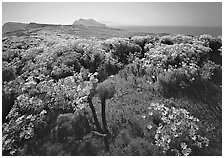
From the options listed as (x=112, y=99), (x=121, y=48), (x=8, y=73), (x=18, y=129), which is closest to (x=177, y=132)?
(x=112, y=99)

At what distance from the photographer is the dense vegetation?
11156mm

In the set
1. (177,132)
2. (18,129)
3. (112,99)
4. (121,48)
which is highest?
(121,48)

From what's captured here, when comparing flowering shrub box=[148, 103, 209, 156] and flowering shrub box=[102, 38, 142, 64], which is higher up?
flowering shrub box=[102, 38, 142, 64]

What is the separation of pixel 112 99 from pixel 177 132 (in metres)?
4.18

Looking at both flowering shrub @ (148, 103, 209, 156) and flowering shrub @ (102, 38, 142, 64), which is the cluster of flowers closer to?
flowering shrub @ (148, 103, 209, 156)

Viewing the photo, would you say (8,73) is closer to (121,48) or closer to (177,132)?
(121,48)

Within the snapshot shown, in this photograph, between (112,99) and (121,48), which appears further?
(121,48)

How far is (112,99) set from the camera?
13469 millimetres

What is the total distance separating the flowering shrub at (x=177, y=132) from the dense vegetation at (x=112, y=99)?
5 centimetres

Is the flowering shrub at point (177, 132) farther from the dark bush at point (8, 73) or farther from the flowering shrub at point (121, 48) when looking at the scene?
the dark bush at point (8, 73)

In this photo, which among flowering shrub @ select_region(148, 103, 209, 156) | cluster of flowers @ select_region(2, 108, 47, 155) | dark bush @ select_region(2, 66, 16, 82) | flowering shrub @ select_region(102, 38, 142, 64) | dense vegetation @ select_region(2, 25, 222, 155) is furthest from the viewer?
flowering shrub @ select_region(102, 38, 142, 64)

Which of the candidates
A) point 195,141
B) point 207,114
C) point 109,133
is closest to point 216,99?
point 207,114

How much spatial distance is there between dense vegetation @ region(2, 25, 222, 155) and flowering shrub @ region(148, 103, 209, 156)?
5cm

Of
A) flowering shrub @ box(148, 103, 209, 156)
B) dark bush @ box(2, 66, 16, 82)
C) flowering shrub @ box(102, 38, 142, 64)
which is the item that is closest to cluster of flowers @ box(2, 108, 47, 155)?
dark bush @ box(2, 66, 16, 82)
